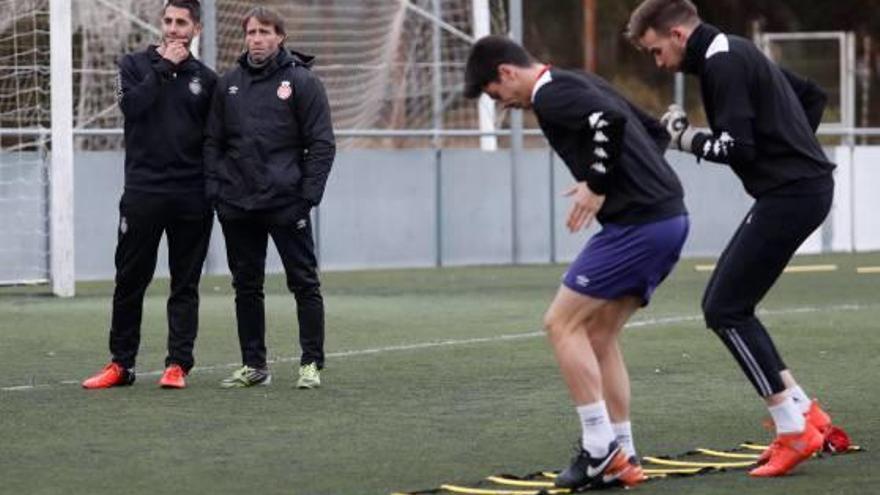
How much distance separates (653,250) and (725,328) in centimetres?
59

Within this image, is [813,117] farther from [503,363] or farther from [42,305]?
[42,305]

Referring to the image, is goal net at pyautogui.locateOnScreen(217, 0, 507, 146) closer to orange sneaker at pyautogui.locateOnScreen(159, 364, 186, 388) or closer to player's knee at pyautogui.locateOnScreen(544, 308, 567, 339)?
orange sneaker at pyautogui.locateOnScreen(159, 364, 186, 388)

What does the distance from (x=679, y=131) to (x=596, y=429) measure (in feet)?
3.93

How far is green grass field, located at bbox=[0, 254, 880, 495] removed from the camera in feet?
26.6

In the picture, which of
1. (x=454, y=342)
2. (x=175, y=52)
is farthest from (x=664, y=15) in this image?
(x=454, y=342)

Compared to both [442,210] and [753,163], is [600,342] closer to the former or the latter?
[753,163]

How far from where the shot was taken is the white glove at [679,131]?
8.27 m

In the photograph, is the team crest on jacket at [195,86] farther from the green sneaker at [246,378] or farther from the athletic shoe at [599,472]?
the athletic shoe at [599,472]

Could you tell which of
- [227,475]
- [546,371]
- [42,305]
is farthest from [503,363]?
[42,305]

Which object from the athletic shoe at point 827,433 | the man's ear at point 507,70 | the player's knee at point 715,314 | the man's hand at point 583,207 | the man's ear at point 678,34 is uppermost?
the man's ear at point 678,34

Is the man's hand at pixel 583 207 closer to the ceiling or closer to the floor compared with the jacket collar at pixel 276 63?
closer to the floor

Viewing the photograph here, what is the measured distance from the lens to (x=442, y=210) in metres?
23.3

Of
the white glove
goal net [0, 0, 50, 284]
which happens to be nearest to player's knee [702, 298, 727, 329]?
the white glove

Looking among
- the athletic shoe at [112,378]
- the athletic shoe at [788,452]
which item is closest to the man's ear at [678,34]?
the athletic shoe at [788,452]
